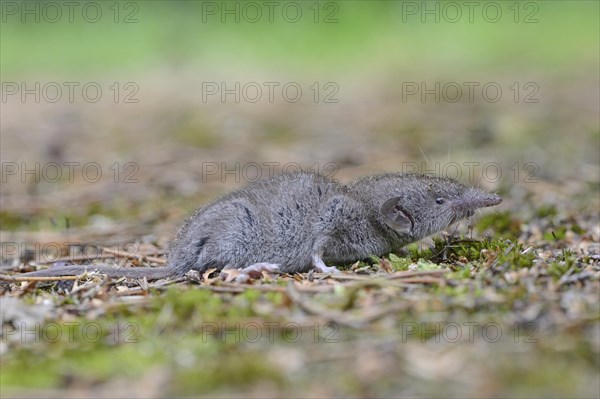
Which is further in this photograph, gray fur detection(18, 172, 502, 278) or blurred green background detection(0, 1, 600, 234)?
blurred green background detection(0, 1, 600, 234)

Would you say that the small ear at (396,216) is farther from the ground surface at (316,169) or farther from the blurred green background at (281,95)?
the blurred green background at (281,95)

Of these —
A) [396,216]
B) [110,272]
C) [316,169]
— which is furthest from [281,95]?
[110,272]

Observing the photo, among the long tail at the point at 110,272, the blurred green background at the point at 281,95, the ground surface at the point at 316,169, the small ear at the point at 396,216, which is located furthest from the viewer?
the blurred green background at the point at 281,95

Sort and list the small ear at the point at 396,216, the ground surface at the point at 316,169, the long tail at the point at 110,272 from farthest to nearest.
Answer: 1. the small ear at the point at 396,216
2. the long tail at the point at 110,272
3. the ground surface at the point at 316,169

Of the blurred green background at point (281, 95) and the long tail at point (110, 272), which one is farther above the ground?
the blurred green background at point (281, 95)

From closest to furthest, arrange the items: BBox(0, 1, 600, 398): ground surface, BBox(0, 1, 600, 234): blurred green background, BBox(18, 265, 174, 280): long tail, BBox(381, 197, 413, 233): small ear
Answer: BBox(0, 1, 600, 398): ground surface → BBox(18, 265, 174, 280): long tail → BBox(381, 197, 413, 233): small ear → BBox(0, 1, 600, 234): blurred green background

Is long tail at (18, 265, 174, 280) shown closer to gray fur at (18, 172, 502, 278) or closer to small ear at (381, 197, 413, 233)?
gray fur at (18, 172, 502, 278)

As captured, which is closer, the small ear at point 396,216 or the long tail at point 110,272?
the long tail at point 110,272

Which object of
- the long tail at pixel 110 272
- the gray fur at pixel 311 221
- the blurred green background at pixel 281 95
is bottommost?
the long tail at pixel 110 272

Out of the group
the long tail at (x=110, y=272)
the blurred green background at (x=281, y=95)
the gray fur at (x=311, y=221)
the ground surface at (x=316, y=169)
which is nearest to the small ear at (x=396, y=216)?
the gray fur at (x=311, y=221)

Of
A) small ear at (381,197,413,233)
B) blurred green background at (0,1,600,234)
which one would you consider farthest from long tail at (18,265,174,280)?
blurred green background at (0,1,600,234)
